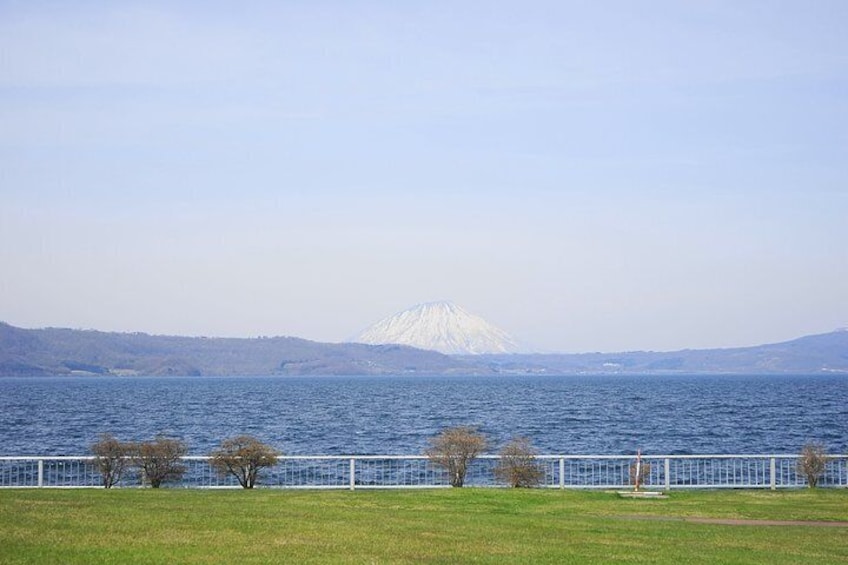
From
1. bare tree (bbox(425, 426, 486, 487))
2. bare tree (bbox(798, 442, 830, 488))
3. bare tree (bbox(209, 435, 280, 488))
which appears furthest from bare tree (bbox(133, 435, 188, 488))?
bare tree (bbox(798, 442, 830, 488))

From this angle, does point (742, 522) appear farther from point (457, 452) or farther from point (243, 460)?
point (243, 460)

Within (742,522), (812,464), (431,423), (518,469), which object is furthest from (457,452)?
(431,423)

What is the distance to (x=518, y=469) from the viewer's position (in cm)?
3225

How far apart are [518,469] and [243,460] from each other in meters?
7.54

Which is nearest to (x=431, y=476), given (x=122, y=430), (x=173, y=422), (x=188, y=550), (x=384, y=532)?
(x=384, y=532)

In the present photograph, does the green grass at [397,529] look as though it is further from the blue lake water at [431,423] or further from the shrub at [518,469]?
the blue lake water at [431,423]

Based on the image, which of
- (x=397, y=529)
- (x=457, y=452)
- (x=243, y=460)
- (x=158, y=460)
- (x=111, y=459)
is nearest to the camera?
(x=397, y=529)

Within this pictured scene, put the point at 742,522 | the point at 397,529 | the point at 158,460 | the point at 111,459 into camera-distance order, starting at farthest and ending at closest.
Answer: the point at 111,459 < the point at 158,460 < the point at 742,522 < the point at 397,529

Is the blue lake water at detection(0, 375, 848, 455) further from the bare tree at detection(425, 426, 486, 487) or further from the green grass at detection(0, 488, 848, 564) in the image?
the green grass at detection(0, 488, 848, 564)

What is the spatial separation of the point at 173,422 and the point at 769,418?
43.8 m

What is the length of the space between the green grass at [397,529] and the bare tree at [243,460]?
14.5 ft

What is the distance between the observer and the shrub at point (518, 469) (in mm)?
32344

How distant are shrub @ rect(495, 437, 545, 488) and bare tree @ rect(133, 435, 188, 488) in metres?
9.00

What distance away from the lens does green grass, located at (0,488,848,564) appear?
1705 cm
